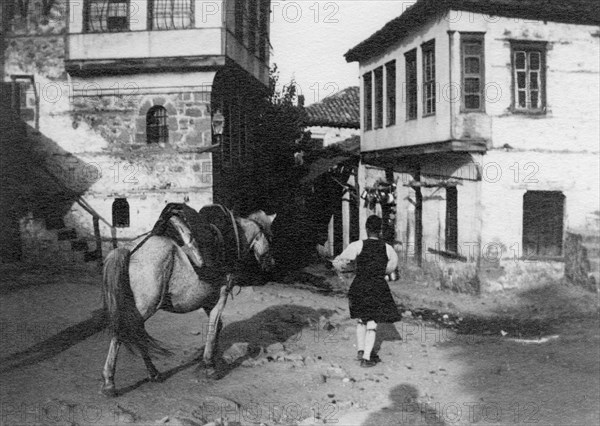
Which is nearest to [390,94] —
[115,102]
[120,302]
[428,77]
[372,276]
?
[428,77]

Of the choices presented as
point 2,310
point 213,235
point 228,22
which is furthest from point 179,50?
point 213,235

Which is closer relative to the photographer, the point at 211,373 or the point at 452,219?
the point at 211,373

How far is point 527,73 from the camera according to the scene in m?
13.1

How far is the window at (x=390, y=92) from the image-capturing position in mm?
17047

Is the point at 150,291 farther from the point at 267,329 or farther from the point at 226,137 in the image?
the point at 226,137

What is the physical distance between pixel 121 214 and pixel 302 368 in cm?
831

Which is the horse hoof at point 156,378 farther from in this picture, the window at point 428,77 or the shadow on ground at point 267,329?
the window at point 428,77

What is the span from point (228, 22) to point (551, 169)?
8.39m

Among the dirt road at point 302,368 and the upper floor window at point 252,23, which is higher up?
the upper floor window at point 252,23

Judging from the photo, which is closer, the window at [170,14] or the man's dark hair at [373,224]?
the man's dark hair at [373,224]

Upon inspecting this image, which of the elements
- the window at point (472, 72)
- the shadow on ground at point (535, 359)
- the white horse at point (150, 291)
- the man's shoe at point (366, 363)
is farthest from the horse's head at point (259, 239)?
the window at point (472, 72)

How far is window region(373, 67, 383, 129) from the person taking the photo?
1817 centimetres

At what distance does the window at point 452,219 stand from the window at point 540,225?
1677 mm

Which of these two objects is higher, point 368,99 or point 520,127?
point 368,99
